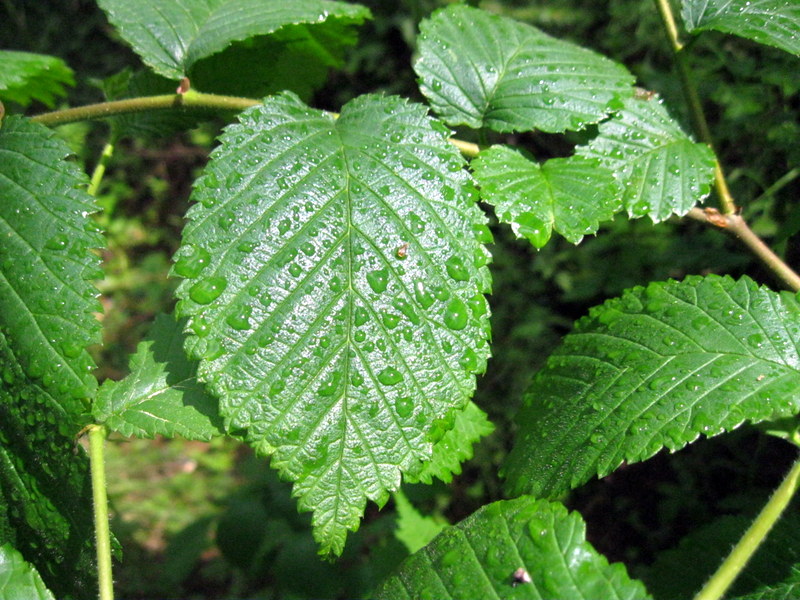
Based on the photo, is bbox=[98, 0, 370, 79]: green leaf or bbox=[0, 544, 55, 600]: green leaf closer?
bbox=[0, 544, 55, 600]: green leaf

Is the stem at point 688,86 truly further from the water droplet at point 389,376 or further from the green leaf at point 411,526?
the green leaf at point 411,526

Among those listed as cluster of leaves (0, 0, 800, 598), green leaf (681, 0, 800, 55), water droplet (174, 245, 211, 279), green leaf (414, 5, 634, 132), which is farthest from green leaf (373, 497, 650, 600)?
green leaf (681, 0, 800, 55)

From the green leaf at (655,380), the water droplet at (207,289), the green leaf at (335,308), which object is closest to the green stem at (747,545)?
the green leaf at (655,380)

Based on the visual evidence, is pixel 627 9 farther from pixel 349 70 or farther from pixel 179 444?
pixel 179 444

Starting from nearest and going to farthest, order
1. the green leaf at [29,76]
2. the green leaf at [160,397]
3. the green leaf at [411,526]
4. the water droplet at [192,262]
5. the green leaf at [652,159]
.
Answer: the water droplet at [192,262] → the green leaf at [160,397] → the green leaf at [652,159] → the green leaf at [29,76] → the green leaf at [411,526]

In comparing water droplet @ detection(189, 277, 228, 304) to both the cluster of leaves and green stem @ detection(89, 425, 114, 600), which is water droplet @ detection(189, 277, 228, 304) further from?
green stem @ detection(89, 425, 114, 600)

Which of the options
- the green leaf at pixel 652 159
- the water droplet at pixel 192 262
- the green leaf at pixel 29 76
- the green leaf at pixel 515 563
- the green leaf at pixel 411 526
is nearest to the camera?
the green leaf at pixel 515 563
